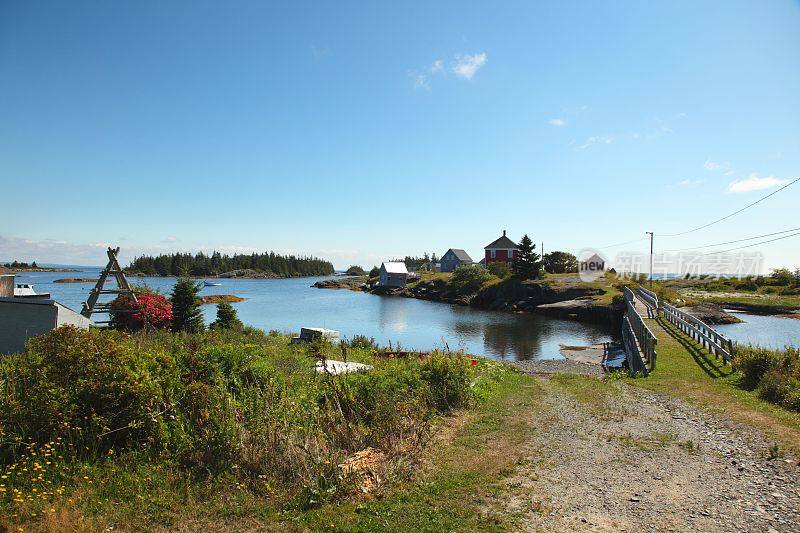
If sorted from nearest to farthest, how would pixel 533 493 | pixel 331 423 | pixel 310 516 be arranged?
1. pixel 310 516
2. pixel 533 493
3. pixel 331 423

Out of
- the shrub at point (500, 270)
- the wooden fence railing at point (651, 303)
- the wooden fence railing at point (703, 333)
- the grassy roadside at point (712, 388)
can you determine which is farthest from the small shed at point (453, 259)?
the grassy roadside at point (712, 388)

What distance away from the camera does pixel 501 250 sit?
91062 millimetres

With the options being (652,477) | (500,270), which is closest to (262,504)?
(652,477)

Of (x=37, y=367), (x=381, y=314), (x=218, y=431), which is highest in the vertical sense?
(x=37, y=367)

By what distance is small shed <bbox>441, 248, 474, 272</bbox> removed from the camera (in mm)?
100062

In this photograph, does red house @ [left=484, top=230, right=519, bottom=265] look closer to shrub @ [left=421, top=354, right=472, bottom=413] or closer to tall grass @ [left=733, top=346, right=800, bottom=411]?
tall grass @ [left=733, top=346, right=800, bottom=411]

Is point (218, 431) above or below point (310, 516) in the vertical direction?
above

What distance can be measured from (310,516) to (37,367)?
4.68m

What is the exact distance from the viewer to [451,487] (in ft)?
20.2

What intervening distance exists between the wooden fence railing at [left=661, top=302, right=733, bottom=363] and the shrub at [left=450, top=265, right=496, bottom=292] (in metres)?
40.8

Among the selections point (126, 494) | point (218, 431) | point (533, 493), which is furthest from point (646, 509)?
point (126, 494)

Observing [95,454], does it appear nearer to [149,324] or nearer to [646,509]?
[646,509]

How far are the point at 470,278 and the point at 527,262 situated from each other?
36.1 ft

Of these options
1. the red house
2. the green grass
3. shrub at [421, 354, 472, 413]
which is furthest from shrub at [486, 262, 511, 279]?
the green grass
